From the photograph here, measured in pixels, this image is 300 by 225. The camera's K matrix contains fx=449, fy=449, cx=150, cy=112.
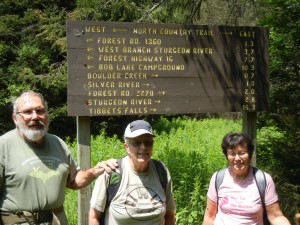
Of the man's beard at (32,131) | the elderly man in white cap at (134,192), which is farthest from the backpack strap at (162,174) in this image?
the man's beard at (32,131)

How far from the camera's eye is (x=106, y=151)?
9.91m

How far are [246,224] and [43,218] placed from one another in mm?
1519

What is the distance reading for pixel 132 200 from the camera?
3158 mm

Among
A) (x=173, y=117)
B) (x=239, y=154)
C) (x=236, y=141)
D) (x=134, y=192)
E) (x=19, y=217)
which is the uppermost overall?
(x=173, y=117)

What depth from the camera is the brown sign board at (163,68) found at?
17.8ft

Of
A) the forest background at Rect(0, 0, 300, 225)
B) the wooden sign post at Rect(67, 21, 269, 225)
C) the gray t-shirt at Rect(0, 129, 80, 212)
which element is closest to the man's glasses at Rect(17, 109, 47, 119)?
the gray t-shirt at Rect(0, 129, 80, 212)

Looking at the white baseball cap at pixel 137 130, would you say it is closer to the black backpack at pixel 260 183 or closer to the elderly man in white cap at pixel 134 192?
the elderly man in white cap at pixel 134 192

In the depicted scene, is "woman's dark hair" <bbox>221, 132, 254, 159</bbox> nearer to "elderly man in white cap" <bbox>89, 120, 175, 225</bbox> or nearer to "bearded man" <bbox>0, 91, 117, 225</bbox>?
"elderly man in white cap" <bbox>89, 120, 175, 225</bbox>

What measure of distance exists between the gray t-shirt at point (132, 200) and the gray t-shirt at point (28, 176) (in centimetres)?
31

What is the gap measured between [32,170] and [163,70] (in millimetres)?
2933

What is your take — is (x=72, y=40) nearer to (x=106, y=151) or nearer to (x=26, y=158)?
(x=26, y=158)

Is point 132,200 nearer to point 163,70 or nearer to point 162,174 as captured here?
point 162,174

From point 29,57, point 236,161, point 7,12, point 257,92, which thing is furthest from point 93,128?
point 236,161

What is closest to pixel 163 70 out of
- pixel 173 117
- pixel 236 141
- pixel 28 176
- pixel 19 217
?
pixel 236 141
